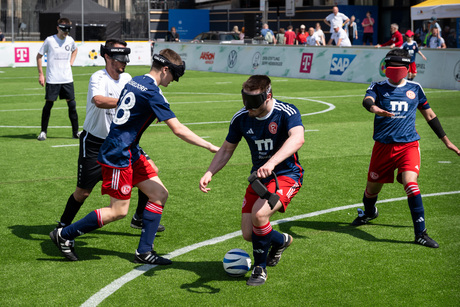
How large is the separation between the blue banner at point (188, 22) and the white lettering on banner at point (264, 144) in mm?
54490

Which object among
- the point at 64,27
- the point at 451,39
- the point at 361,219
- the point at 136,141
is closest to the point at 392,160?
the point at 361,219

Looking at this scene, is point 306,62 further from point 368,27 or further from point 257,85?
point 257,85

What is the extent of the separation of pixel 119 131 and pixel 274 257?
191 cm

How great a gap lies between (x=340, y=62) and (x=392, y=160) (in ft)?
68.6

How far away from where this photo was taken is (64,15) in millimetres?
45125

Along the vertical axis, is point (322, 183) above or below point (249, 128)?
below

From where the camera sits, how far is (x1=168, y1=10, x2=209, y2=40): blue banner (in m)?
59.5

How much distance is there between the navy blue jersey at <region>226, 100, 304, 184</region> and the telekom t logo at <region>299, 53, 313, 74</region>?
23.7m

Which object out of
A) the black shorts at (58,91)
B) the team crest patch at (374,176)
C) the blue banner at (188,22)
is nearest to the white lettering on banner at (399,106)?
the team crest patch at (374,176)

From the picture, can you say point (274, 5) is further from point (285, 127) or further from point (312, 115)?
point (285, 127)

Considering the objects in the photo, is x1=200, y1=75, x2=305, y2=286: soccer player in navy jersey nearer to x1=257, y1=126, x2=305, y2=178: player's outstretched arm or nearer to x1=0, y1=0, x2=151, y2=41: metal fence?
x1=257, y1=126, x2=305, y2=178: player's outstretched arm

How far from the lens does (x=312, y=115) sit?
1775cm

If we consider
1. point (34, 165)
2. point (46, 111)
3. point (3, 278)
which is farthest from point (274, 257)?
point (46, 111)

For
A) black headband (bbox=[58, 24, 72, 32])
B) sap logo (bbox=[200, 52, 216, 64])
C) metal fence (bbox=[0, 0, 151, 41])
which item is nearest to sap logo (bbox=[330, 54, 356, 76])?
sap logo (bbox=[200, 52, 216, 64])
